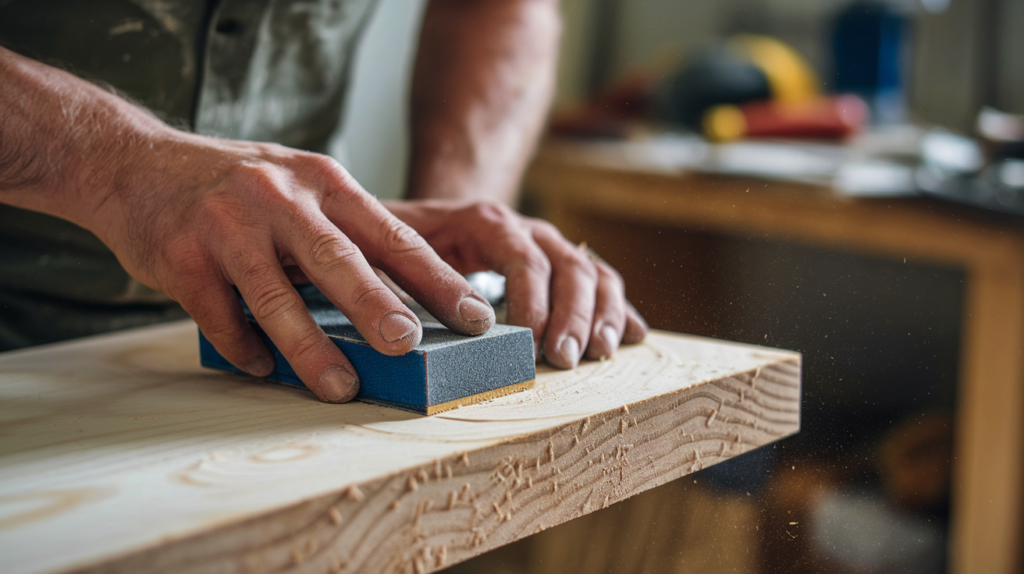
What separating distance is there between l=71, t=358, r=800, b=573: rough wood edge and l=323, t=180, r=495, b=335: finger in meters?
0.10

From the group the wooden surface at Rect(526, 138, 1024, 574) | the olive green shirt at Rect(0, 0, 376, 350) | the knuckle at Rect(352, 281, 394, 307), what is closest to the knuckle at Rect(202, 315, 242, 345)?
the knuckle at Rect(352, 281, 394, 307)

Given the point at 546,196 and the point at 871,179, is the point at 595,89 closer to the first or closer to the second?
the point at 546,196

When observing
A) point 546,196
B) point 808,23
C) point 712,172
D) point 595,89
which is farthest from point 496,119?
point 595,89

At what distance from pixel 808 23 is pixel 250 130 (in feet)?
5.91

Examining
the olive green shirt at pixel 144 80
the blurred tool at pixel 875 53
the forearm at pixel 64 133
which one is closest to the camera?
the forearm at pixel 64 133

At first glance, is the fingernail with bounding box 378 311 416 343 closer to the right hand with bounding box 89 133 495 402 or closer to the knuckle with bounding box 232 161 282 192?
the right hand with bounding box 89 133 495 402

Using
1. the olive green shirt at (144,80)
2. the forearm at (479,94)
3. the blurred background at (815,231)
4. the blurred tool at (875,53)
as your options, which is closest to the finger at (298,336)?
the blurred background at (815,231)

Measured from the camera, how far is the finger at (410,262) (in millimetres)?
491

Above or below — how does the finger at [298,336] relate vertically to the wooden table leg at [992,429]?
above

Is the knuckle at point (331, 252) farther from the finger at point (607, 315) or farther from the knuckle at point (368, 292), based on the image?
the finger at point (607, 315)

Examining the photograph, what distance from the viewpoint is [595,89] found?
2723 millimetres

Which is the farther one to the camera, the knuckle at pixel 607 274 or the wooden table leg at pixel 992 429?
the wooden table leg at pixel 992 429

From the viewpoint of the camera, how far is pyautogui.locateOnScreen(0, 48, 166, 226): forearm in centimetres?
55

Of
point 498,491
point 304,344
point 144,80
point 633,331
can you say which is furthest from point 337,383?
point 144,80
